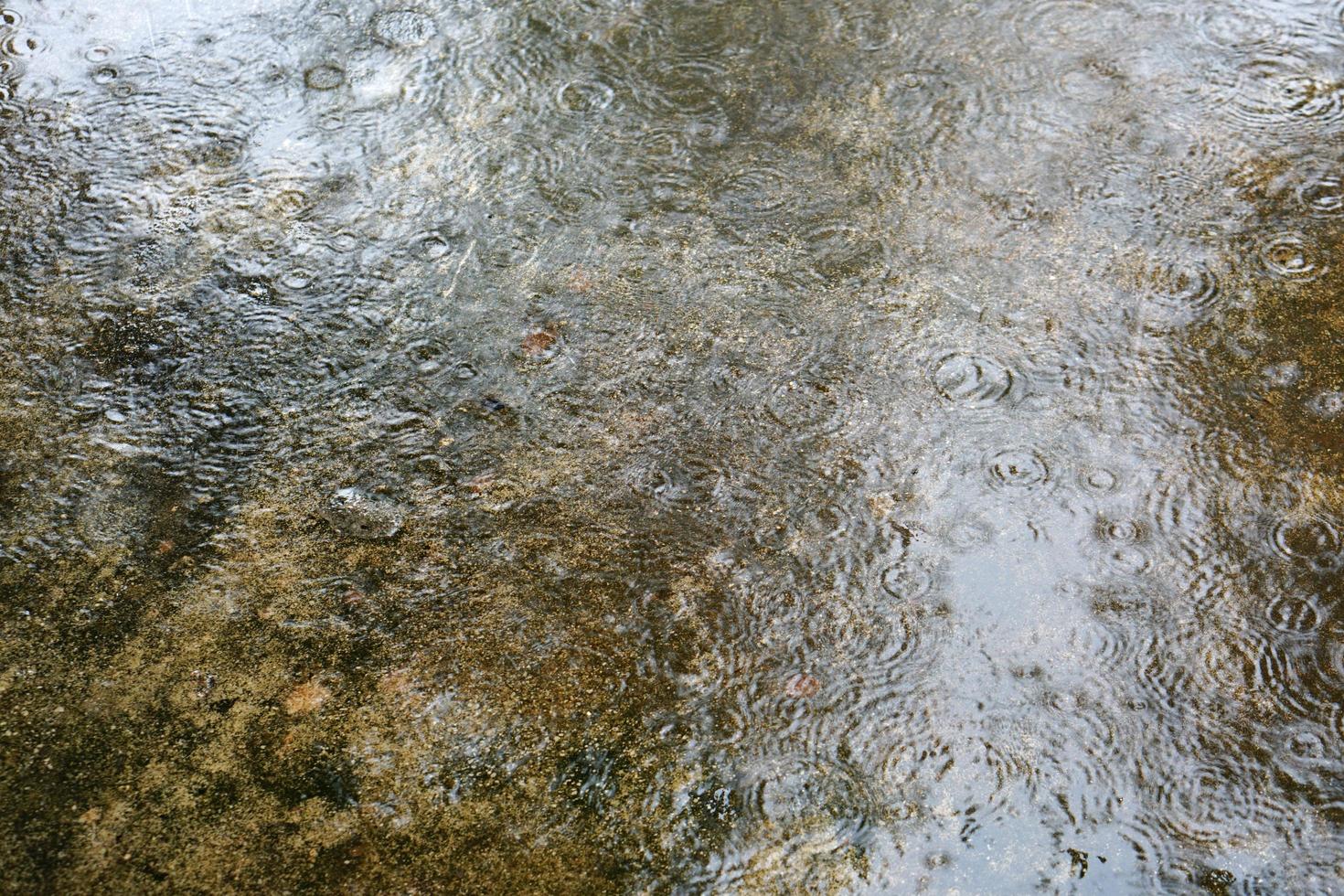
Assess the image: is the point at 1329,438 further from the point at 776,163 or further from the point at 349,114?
the point at 349,114

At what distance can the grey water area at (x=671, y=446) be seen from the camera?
5.83 ft

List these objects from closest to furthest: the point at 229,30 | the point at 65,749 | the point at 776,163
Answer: the point at 65,749 < the point at 776,163 < the point at 229,30

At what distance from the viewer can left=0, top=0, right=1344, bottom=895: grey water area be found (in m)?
1.78

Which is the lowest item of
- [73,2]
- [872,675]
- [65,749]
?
[872,675]

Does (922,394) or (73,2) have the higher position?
(73,2)

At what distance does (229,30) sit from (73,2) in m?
0.52

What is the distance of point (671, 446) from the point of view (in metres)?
2.25

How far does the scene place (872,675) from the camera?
1.93 meters

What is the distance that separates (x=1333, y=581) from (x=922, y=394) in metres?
0.85

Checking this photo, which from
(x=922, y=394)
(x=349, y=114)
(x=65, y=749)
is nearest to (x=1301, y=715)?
(x=922, y=394)

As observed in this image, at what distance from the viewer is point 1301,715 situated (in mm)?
1898

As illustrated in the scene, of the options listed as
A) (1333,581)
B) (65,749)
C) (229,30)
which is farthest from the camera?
(229,30)

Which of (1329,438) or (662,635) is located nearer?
(662,635)

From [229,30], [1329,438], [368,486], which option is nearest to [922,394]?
[1329,438]
